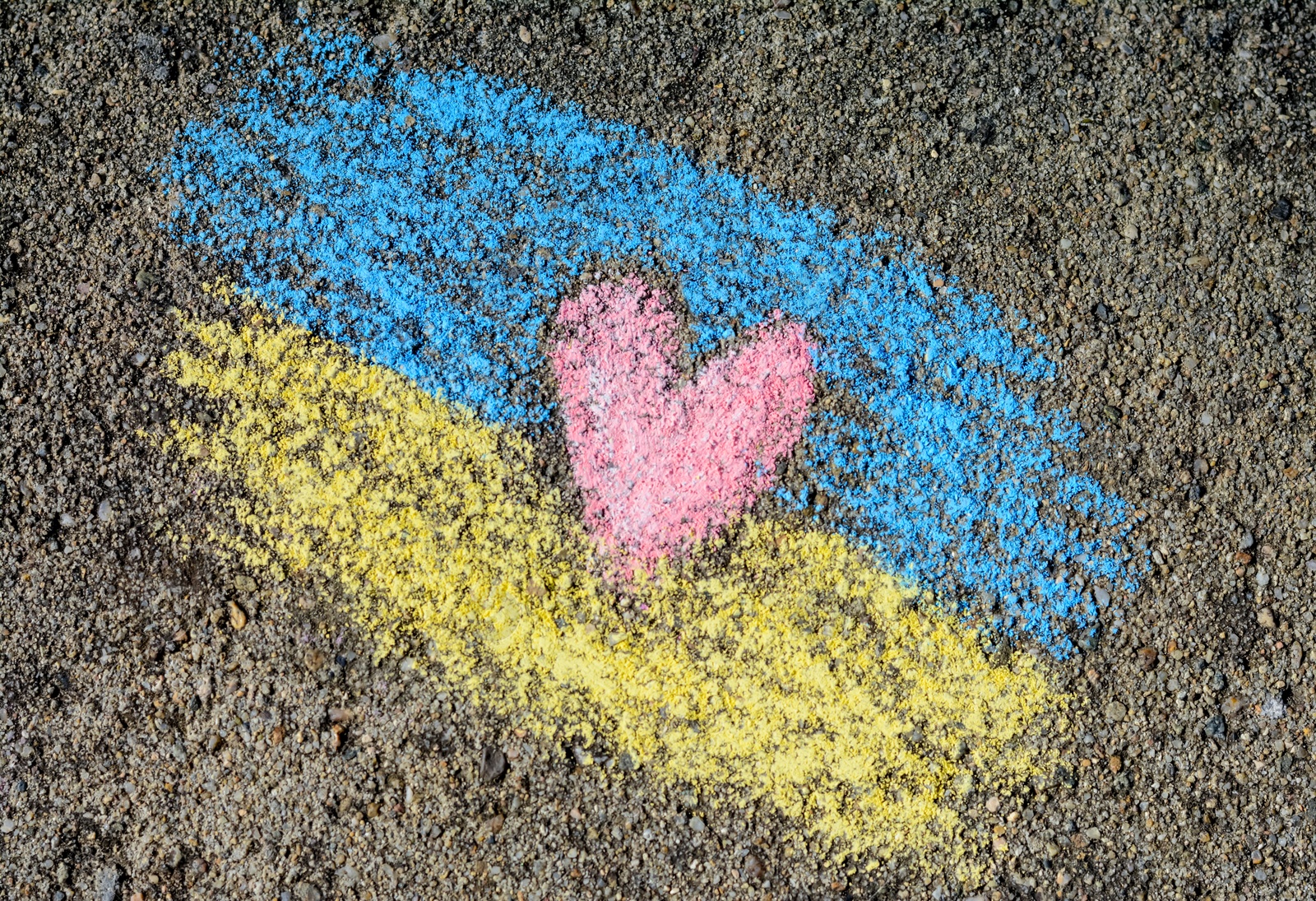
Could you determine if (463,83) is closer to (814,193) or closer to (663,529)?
(814,193)

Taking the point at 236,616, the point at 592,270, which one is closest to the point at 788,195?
the point at 592,270

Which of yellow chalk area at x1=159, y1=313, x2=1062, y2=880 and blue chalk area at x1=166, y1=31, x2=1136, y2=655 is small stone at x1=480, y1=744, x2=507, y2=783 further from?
blue chalk area at x1=166, y1=31, x2=1136, y2=655

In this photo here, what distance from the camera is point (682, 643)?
225cm

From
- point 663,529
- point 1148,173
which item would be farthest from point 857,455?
point 1148,173

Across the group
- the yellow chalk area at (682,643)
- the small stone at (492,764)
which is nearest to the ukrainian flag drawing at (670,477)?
the yellow chalk area at (682,643)

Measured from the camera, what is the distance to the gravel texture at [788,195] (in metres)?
2.25

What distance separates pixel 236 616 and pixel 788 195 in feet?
6.10

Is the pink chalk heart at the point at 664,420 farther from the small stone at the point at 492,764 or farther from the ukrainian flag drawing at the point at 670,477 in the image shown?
the small stone at the point at 492,764

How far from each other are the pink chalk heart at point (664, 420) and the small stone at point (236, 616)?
3.13ft

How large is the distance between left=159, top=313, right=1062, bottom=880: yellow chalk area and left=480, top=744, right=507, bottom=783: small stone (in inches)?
4.3

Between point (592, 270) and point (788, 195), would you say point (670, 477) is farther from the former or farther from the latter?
point (788, 195)

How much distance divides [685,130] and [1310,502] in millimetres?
1954

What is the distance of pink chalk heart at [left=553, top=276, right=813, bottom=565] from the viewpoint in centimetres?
225

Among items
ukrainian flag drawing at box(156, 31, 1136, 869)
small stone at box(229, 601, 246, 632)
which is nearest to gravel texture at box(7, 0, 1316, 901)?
small stone at box(229, 601, 246, 632)
